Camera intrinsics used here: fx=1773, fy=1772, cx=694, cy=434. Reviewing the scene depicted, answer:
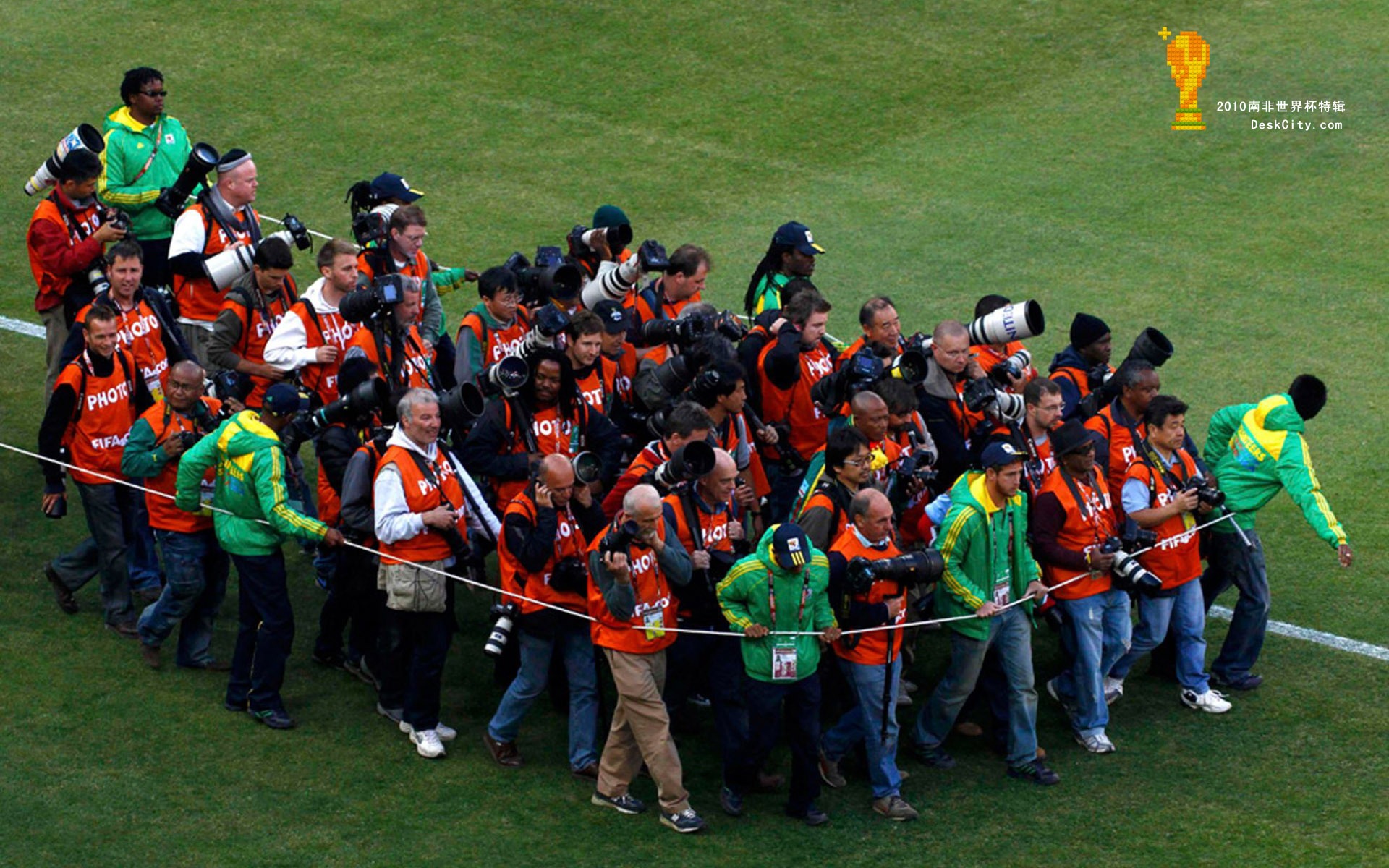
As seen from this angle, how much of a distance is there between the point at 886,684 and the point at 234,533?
3546 mm

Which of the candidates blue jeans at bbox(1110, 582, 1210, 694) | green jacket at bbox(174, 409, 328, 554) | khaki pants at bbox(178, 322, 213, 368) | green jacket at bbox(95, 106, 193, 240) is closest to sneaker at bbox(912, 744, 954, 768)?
blue jeans at bbox(1110, 582, 1210, 694)

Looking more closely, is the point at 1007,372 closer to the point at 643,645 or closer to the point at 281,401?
the point at 643,645

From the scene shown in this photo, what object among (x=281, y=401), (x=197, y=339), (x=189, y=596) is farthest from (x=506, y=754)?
(x=197, y=339)

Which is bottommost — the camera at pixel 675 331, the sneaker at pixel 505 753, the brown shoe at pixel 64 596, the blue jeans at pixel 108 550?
the sneaker at pixel 505 753

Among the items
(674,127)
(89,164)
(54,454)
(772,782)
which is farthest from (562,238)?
(772,782)

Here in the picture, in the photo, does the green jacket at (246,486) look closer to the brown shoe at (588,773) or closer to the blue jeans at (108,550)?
the blue jeans at (108,550)

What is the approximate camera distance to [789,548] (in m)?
8.63

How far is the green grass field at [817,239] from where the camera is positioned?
8.91 m

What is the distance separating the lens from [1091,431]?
9875 millimetres

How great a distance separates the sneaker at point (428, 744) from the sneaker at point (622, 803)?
0.94 meters

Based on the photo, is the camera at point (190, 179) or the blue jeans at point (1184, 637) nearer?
the blue jeans at point (1184, 637)

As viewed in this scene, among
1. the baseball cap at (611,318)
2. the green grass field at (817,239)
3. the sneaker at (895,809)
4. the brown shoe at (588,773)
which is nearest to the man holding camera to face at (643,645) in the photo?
the green grass field at (817,239)

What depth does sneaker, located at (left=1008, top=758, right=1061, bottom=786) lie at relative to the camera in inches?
371

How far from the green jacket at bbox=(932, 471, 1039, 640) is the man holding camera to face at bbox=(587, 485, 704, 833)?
1439 mm
